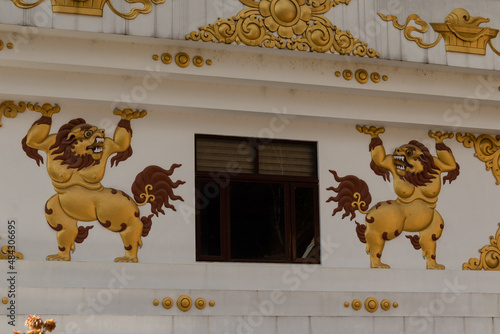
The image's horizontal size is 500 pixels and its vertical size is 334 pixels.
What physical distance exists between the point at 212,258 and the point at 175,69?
90.5 inches

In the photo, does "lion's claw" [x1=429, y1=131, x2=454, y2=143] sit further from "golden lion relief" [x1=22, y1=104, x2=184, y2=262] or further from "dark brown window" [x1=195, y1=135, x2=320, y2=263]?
"golden lion relief" [x1=22, y1=104, x2=184, y2=262]

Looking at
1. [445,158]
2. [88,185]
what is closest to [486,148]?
[445,158]

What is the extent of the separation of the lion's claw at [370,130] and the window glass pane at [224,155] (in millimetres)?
1471

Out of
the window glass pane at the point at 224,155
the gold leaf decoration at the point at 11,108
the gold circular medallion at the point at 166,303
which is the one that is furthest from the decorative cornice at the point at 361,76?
the gold leaf decoration at the point at 11,108

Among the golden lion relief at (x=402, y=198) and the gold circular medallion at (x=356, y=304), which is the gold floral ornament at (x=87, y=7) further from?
the gold circular medallion at (x=356, y=304)

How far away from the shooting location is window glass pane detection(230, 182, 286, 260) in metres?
13.6

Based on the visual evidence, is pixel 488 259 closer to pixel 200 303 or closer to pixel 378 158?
pixel 378 158

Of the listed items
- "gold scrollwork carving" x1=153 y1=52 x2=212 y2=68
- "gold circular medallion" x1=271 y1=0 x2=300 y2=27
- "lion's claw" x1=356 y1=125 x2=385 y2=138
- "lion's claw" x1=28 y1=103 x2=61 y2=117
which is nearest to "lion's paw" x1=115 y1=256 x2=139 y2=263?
"lion's claw" x1=28 y1=103 x2=61 y2=117

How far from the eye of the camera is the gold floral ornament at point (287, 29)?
42.9 feet

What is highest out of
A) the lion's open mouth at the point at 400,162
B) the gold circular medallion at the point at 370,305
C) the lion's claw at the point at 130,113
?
the lion's claw at the point at 130,113

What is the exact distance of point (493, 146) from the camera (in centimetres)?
1489

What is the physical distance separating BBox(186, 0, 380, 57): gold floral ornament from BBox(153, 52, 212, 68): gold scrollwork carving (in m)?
0.27

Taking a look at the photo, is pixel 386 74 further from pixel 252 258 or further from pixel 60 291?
pixel 60 291

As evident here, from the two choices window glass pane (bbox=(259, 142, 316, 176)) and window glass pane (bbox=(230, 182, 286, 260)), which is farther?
window glass pane (bbox=(259, 142, 316, 176))
